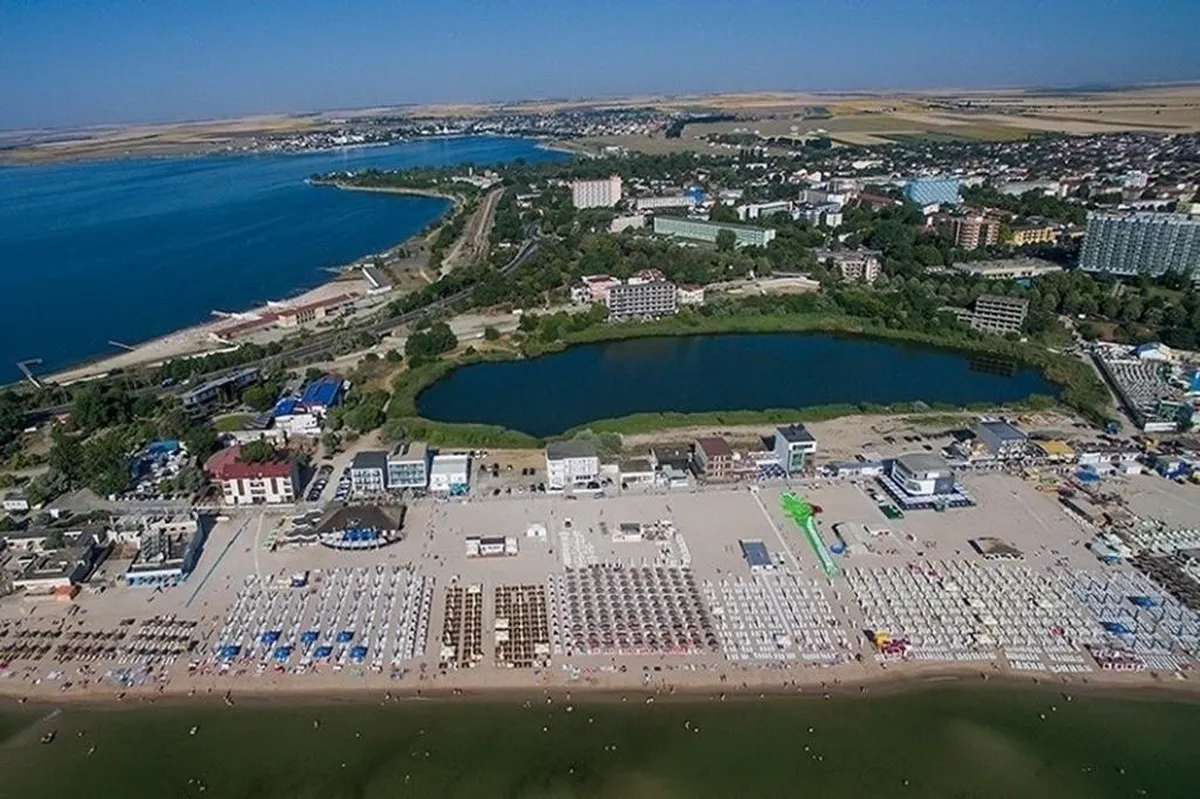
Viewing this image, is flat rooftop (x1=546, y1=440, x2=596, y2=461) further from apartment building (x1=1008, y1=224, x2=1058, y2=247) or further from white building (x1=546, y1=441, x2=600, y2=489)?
apartment building (x1=1008, y1=224, x2=1058, y2=247)

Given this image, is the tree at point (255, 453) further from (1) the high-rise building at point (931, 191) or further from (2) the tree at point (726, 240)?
(1) the high-rise building at point (931, 191)

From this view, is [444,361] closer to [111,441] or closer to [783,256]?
[111,441]

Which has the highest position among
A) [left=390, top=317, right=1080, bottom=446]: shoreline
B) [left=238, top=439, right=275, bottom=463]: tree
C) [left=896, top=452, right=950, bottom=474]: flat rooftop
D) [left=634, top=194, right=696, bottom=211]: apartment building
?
[left=634, top=194, right=696, bottom=211]: apartment building

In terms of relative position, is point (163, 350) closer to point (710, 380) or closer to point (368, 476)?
point (368, 476)

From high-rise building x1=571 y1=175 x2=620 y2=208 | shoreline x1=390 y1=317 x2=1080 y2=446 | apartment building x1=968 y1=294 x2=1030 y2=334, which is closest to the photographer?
shoreline x1=390 y1=317 x2=1080 y2=446

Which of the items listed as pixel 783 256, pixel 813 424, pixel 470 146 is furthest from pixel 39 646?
pixel 470 146

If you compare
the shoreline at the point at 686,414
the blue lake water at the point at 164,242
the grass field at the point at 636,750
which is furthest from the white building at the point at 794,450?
the blue lake water at the point at 164,242

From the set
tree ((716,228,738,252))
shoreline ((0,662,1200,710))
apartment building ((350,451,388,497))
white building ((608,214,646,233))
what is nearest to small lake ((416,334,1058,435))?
apartment building ((350,451,388,497))
